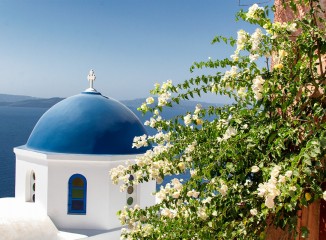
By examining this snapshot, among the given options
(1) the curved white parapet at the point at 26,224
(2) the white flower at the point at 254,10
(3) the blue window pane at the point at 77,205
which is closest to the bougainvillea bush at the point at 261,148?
(2) the white flower at the point at 254,10

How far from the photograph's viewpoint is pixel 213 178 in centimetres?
234

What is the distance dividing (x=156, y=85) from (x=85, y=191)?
5222 mm

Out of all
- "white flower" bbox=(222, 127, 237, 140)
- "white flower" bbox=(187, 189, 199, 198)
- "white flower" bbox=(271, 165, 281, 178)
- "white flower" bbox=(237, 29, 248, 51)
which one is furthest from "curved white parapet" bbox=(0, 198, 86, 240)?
"white flower" bbox=(271, 165, 281, 178)

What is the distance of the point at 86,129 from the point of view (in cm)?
797

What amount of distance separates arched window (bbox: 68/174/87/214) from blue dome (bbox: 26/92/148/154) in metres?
0.54

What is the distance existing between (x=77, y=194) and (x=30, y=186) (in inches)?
42.8

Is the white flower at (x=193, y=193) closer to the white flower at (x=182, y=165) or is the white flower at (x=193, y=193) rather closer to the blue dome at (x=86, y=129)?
the white flower at (x=182, y=165)

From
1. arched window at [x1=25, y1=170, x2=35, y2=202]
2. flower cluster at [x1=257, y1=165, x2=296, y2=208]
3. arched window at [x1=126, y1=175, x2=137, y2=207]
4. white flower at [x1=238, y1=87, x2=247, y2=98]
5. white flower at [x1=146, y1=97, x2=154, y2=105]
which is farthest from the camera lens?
arched window at [x1=25, y1=170, x2=35, y2=202]

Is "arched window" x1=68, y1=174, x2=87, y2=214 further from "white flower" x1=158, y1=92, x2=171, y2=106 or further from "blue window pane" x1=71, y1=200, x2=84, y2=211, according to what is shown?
"white flower" x1=158, y1=92, x2=171, y2=106

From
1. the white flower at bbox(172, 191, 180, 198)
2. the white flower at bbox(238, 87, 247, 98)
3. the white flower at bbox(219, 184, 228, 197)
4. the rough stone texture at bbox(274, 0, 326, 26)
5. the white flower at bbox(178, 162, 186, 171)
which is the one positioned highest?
the rough stone texture at bbox(274, 0, 326, 26)

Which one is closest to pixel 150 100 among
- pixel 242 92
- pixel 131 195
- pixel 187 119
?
pixel 187 119

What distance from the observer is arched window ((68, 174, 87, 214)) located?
313 inches

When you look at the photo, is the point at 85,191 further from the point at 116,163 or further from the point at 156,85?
the point at 156,85

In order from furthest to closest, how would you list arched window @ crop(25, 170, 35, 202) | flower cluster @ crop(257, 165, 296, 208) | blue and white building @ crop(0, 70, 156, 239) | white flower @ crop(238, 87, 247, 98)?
arched window @ crop(25, 170, 35, 202) → blue and white building @ crop(0, 70, 156, 239) → white flower @ crop(238, 87, 247, 98) → flower cluster @ crop(257, 165, 296, 208)
